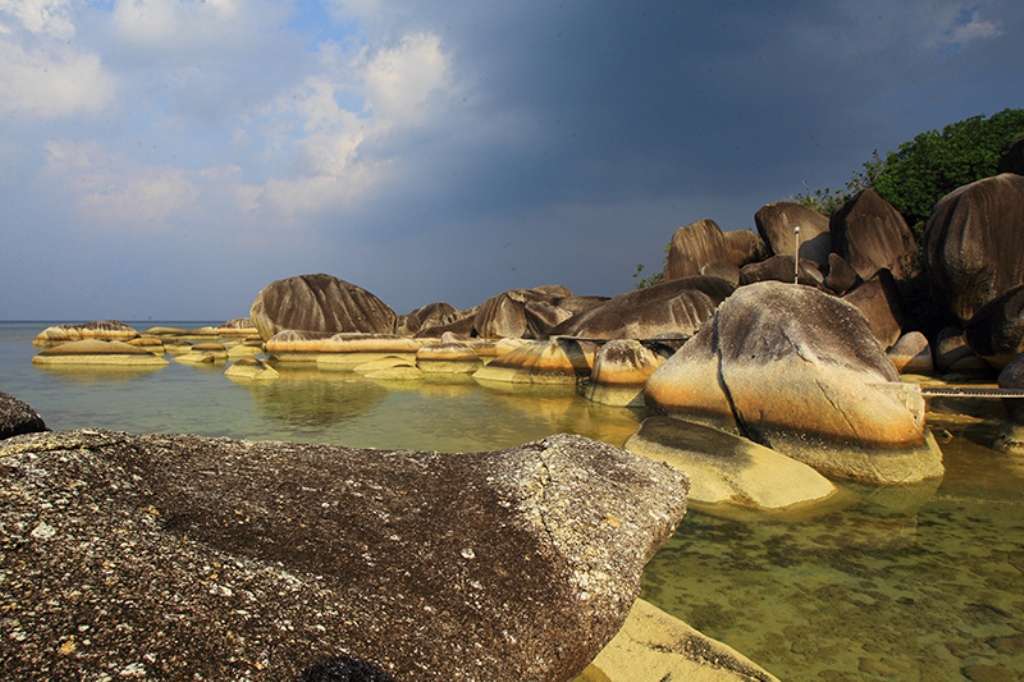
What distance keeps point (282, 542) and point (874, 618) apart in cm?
374

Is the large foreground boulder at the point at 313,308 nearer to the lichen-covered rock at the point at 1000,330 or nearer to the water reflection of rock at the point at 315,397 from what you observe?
the water reflection of rock at the point at 315,397

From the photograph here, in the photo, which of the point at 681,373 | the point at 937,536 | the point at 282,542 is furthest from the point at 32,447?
the point at 681,373

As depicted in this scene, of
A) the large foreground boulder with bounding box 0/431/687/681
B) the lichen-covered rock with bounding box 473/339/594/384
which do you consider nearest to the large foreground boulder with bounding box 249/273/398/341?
the lichen-covered rock with bounding box 473/339/594/384

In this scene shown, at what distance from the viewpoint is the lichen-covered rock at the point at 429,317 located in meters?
36.8

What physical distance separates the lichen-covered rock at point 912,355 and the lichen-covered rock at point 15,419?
15793 millimetres

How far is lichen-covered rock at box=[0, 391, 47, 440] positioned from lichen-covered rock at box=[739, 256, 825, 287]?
65.7 ft

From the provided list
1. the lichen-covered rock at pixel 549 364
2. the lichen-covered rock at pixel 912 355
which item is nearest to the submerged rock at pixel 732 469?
the lichen-covered rock at pixel 912 355

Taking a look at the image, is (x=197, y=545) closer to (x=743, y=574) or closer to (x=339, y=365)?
(x=743, y=574)

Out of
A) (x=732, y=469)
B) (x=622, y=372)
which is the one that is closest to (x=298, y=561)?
(x=732, y=469)

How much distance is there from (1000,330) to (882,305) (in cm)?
654

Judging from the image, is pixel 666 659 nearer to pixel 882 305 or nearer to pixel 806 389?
pixel 806 389

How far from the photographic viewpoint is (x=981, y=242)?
13.7 metres

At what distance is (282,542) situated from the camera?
7.61 ft

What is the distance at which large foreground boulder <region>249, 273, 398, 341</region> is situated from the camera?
91.6 feet
